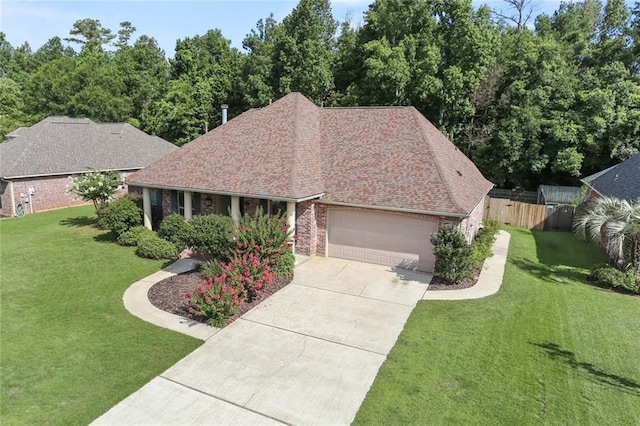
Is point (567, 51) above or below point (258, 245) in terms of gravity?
above

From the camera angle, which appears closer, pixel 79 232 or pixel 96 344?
pixel 96 344

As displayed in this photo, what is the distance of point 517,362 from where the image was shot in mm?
8453

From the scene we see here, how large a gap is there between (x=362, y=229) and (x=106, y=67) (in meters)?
45.7

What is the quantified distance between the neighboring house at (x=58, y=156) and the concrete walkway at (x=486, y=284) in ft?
62.1

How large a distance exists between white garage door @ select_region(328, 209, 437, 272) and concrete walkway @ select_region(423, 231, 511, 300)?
1805 millimetres

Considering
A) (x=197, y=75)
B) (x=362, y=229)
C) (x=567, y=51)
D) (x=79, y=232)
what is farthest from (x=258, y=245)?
(x=197, y=75)

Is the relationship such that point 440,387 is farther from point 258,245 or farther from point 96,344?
point 96,344

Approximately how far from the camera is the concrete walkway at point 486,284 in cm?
1206

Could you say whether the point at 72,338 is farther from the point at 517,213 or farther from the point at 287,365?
the point at 517,213

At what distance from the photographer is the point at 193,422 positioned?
657 cm

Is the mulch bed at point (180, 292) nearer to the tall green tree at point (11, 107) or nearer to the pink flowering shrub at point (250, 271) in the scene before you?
the pink flowering shrub at point (250, 271)

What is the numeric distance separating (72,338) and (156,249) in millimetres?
5831

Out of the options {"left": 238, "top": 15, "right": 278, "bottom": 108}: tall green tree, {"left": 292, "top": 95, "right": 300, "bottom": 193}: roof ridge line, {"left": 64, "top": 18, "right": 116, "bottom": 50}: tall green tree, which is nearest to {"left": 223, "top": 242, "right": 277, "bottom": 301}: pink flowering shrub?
{"left": 292, "top": 95, "right": 300, "bottom": 193}: roof ridge line

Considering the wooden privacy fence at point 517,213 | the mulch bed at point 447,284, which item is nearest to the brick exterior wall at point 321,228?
the mulch bed at point 447,284
